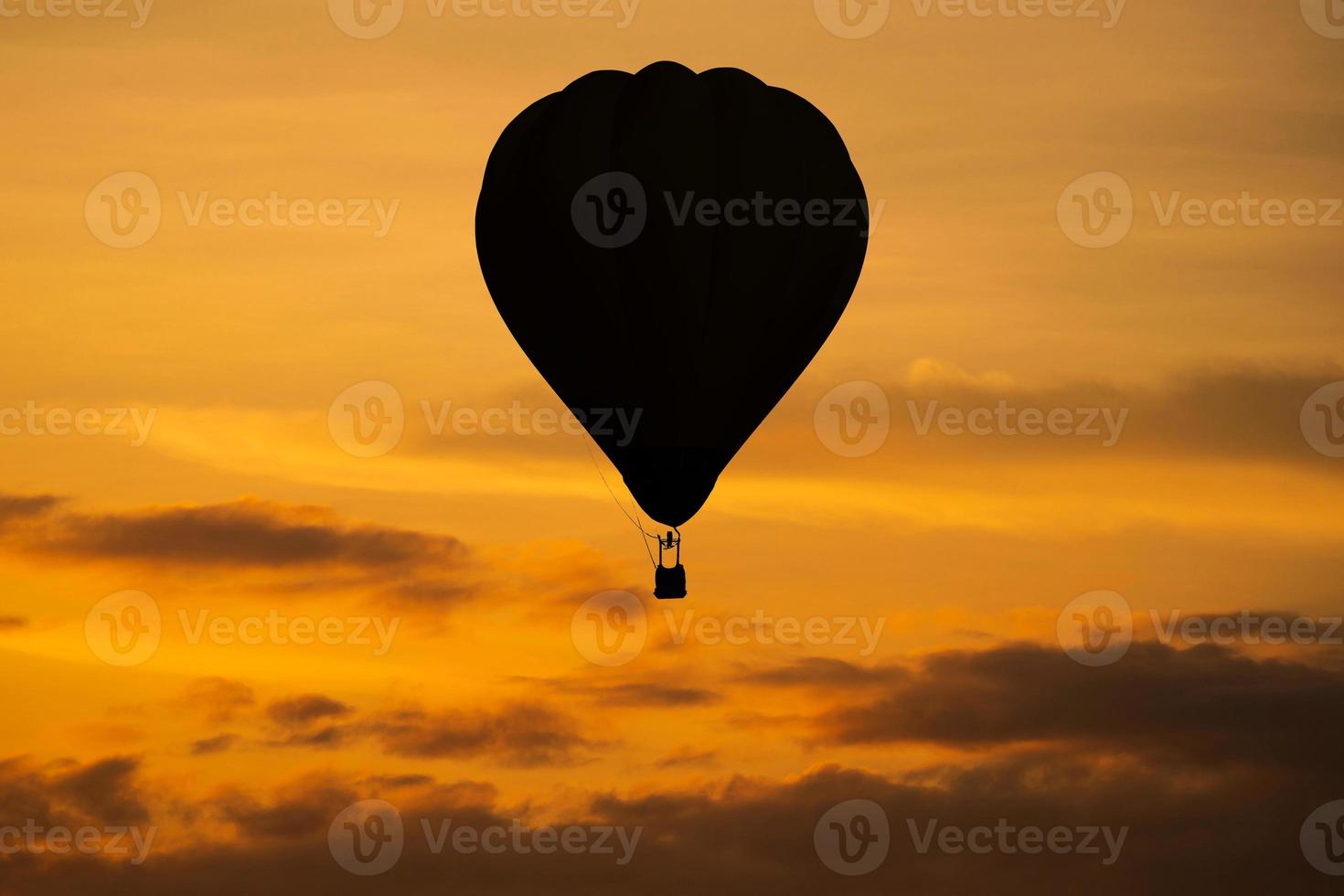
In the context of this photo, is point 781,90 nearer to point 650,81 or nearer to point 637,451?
point 650,81

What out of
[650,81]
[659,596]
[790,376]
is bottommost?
[659,596]

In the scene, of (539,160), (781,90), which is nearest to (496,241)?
(539,160)

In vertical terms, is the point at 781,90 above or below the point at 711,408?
above
